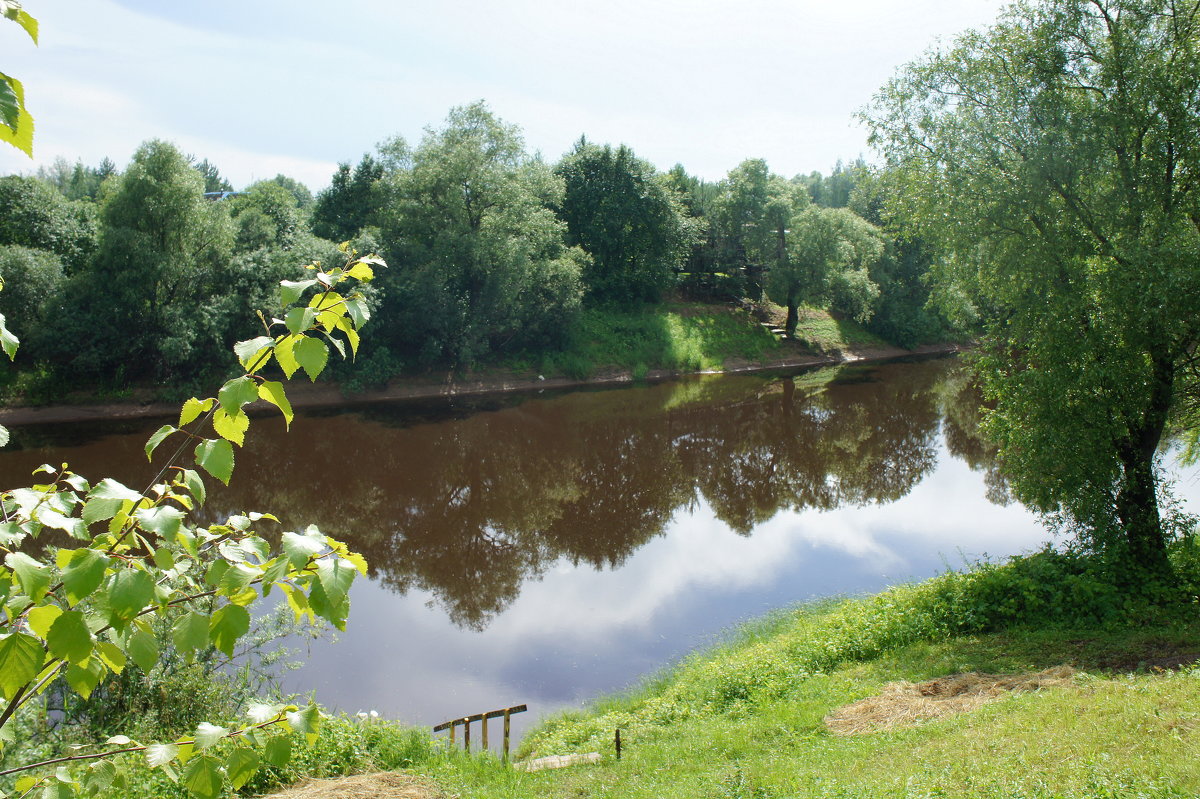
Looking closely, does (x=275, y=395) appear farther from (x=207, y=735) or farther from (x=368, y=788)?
(x=368, y=788)

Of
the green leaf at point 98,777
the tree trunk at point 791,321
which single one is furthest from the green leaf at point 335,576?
the tree trunk at point 791,321

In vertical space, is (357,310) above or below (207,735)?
above

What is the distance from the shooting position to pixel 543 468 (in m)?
21.4

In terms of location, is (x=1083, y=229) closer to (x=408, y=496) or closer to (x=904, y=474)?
(x=904, y=474)

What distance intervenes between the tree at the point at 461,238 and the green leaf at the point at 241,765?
1156 inches

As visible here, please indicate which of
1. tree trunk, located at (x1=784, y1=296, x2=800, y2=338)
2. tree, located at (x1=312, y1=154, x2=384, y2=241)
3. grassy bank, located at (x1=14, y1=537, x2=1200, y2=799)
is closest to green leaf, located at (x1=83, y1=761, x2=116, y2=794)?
grassy bank, located at (x1=14, y1=537, x2=1200, y2=799)

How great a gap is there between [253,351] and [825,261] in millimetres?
40261

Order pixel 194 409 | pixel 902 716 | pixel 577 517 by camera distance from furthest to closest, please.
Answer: pixel 577 517 → pixel 902 716 → pixel 194 409

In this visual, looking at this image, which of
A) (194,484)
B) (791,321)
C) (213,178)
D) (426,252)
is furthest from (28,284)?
(213,178)

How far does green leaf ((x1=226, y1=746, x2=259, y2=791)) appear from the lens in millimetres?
1879

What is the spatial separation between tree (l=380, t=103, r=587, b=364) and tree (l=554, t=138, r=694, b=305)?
820 centimetres

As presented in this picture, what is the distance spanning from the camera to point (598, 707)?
32.1 feet

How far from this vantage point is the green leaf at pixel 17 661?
1.68m

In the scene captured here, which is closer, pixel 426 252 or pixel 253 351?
pixel 253 351
